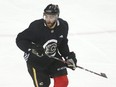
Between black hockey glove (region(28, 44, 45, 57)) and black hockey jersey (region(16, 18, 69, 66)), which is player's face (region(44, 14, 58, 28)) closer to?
black hockey jersey (region(16, 18, 69, 66))

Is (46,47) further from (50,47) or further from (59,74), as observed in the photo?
(59,74)

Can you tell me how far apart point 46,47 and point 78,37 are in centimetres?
216

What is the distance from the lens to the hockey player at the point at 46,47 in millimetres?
3357

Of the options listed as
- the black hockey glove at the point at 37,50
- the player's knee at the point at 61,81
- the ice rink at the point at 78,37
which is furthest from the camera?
the ice rink at the point at 78,37

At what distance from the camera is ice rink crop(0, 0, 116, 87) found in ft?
14.7

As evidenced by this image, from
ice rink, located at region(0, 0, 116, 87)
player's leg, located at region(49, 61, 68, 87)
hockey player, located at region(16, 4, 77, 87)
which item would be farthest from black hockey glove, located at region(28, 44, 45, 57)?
ice rink, located at region(0, 0, 116, 87)

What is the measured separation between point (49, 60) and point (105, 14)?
3.26 metres

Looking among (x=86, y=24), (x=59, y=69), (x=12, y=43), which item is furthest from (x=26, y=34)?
(x=86, y=24)

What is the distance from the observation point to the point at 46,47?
137 inches

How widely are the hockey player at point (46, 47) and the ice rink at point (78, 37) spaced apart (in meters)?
0.77

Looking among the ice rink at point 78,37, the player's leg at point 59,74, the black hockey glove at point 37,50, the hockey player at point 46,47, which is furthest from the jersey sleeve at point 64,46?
the ice rink at point 78,37

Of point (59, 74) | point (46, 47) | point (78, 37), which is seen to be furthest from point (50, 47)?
point (78, 37)

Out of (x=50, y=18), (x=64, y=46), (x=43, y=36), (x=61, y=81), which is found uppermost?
(x=50, y=18)

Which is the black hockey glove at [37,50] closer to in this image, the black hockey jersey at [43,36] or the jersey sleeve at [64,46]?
the black hockey jersey at [43,36]
